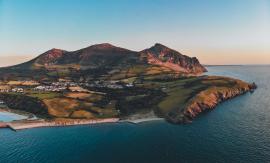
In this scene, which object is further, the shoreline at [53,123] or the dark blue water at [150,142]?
the shoreline at [53,123]

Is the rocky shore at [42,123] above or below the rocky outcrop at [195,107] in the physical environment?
below

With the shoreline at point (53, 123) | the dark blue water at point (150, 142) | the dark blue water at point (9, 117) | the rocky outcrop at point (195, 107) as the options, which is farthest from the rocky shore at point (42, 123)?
the rocky outcrop at point (195, 107)

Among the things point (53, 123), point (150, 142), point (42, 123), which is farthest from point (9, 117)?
point (150, 142)

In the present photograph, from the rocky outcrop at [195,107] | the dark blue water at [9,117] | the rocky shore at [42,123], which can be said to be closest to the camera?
the rocky shore at [42,123]

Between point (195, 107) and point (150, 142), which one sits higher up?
point (195, 107)

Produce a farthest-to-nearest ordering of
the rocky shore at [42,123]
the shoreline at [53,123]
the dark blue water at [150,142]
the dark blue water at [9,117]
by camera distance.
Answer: the dark blue water at [9,117] → the shoreline at [53,123] → the rocky shore at [42,123] → the dark blue water at [150,142]

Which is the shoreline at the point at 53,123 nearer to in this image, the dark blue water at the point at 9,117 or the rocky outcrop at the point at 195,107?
the dark blue water at the point at 9,117

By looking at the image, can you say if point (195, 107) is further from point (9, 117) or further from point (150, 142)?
point (9, 117)

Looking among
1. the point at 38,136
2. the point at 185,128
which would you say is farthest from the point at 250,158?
the point at 38,136

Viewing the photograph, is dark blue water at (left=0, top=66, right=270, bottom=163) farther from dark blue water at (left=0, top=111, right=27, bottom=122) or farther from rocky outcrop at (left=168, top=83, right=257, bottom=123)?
dark blue water at (left=0, top=111, right=27, bottom=122)

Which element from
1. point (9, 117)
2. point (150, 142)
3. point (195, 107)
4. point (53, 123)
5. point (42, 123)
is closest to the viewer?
point (150, 142)
